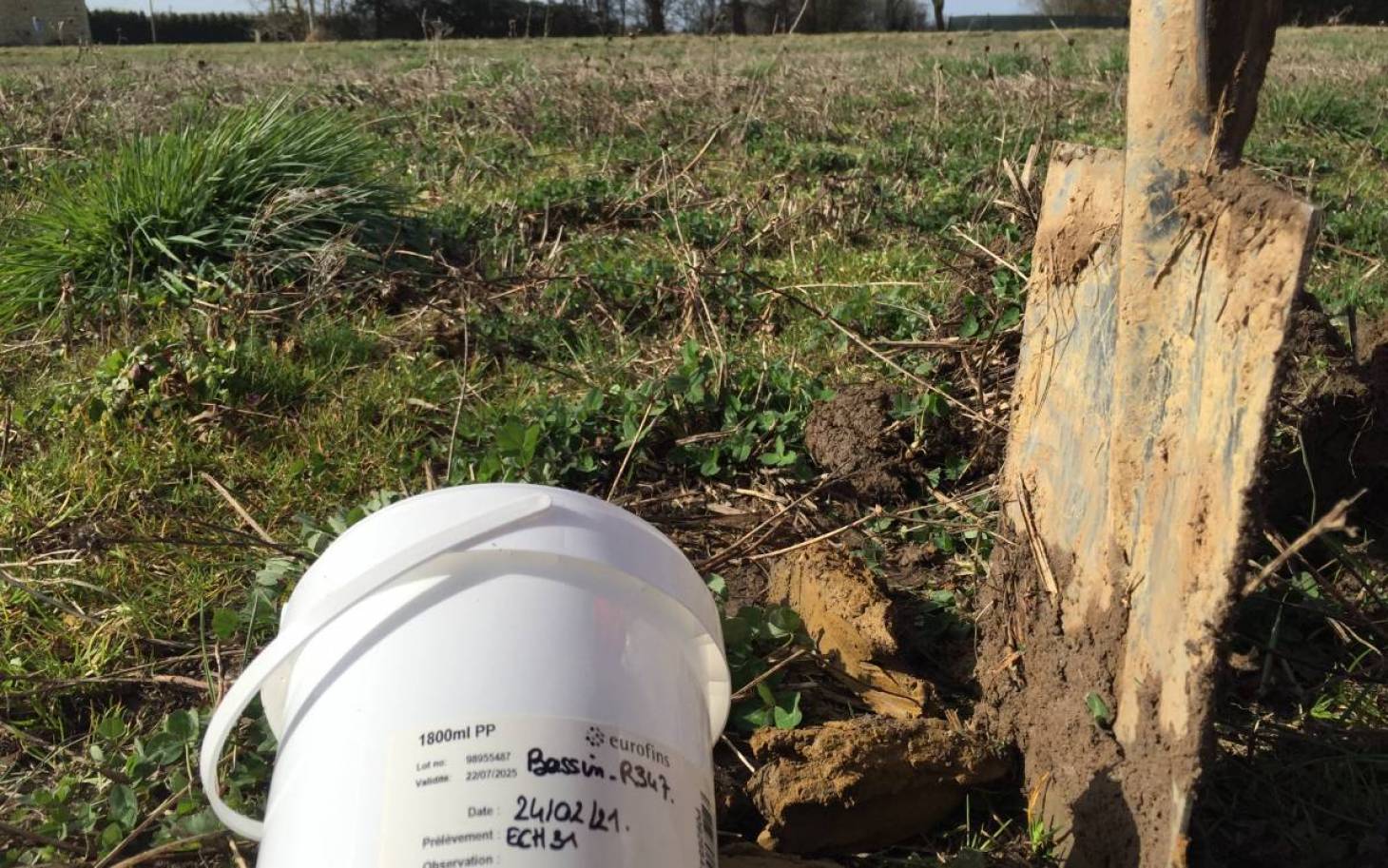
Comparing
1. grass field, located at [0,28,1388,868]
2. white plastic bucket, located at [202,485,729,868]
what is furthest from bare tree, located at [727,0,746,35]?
white plastic bucket, located at [202,485,729,868]

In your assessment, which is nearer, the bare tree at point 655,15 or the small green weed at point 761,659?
the small green weed at point 761,659

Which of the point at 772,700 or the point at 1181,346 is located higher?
the point at 1181,346

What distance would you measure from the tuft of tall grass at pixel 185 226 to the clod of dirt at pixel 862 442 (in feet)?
5.89

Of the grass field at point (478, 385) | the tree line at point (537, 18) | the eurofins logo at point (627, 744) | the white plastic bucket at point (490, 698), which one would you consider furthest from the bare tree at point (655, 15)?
the eurofins logo at point (627, 744)

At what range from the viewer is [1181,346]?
1.43 m

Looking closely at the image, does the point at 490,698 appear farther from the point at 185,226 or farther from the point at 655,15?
the point at 655,15

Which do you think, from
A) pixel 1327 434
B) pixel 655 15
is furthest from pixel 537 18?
pixel 1327 434

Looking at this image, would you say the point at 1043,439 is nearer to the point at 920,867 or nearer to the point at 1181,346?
the point at 1181,346

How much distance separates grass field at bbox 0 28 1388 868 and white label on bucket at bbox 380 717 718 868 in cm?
74

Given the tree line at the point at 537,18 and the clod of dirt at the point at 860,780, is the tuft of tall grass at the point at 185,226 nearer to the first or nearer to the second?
the clod of dirt at the point at 860,780

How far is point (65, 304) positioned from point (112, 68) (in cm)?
650

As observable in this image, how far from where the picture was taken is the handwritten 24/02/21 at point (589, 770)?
1071 mm

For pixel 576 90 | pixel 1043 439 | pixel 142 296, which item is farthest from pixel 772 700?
pixel 576 90

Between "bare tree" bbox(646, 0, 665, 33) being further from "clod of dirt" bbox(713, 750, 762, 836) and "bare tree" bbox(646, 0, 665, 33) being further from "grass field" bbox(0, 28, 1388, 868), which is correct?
"clod of dirt" bbox(713, 750, 762, 836)
